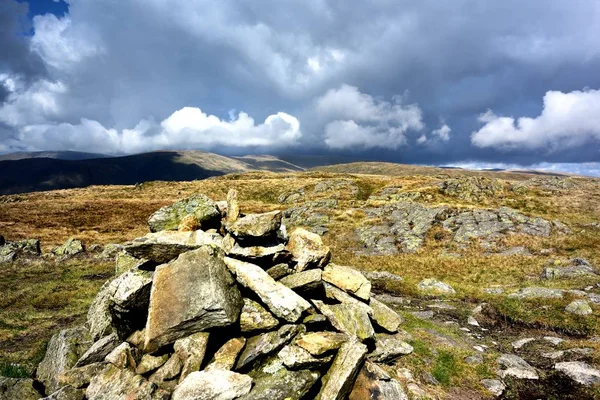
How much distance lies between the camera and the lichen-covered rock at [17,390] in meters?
11.1

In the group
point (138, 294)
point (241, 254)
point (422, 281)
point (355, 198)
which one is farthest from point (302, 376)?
point (355, 198)

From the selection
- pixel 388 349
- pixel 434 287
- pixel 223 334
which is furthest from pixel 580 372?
pixel 223 334

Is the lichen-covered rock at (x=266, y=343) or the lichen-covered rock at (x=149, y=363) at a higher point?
the lichen-covered rock at (x=266, y=343)

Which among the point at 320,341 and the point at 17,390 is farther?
the point at 320,341

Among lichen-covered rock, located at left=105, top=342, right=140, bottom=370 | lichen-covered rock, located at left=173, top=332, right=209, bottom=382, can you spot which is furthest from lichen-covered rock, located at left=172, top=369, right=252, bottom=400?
lichen-covered rock, located at left=105, top=342, right=140, bottom=370

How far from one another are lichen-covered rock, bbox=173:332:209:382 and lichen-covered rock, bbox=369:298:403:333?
8969mm

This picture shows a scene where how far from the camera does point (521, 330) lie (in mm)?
20625

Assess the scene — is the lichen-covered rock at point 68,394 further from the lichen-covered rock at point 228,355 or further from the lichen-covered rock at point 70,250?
the lichen-covered rock at point 70,250

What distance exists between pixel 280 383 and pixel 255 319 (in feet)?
8.77

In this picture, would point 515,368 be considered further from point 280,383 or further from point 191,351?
point 191,351

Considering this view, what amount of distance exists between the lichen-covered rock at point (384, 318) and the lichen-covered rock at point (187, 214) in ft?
33.3

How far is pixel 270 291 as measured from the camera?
43.5 feet

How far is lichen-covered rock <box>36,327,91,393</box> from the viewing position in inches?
504

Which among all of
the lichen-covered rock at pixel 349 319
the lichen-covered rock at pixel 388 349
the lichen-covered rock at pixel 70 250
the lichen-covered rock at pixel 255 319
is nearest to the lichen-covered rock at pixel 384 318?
the lichen-covered rock at pixel 388 349
